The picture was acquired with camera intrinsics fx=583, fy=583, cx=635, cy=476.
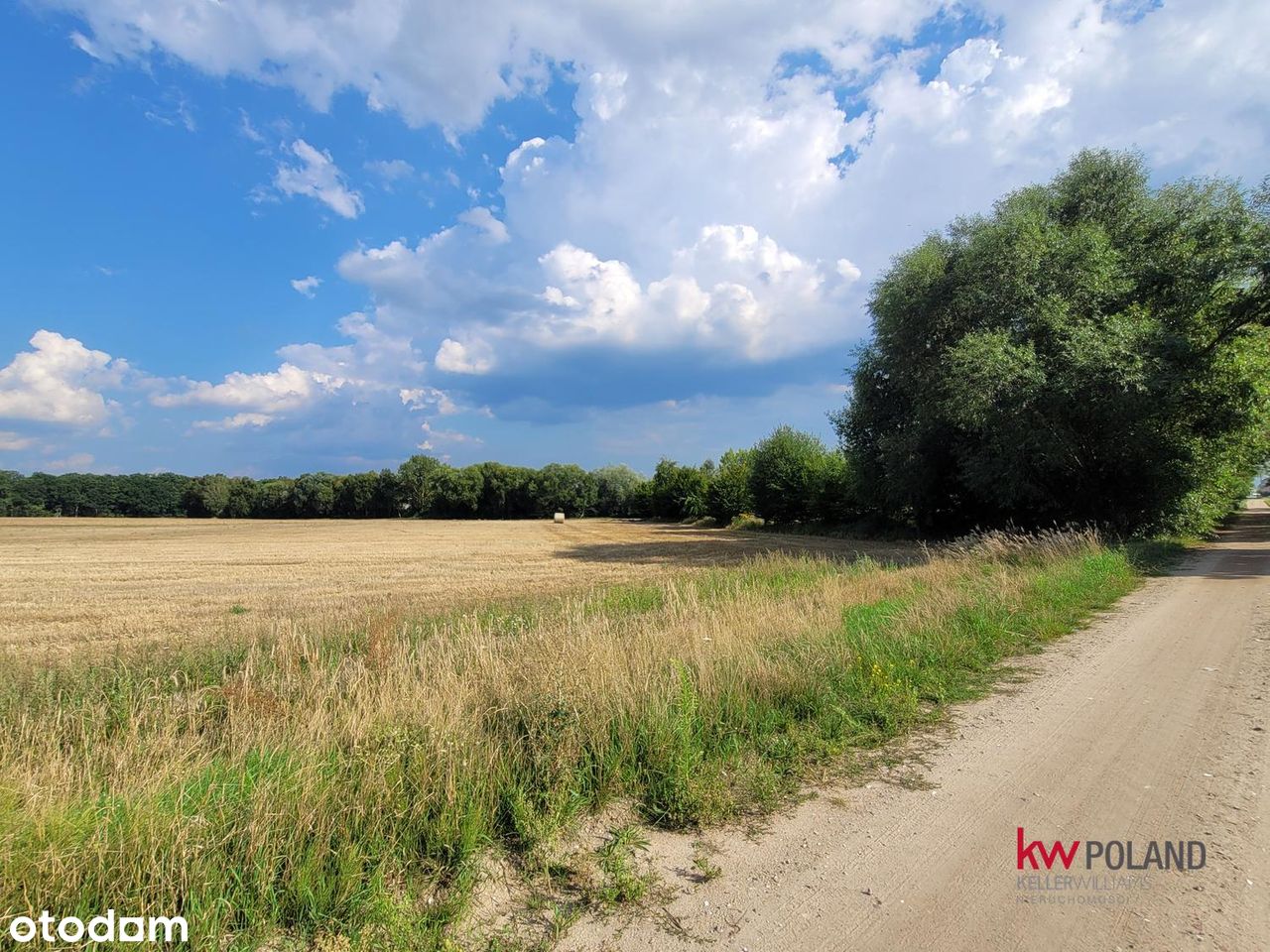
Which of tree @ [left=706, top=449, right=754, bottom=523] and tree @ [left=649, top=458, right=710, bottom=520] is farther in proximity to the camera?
tree @ [left=649, top=458, right=710, bottom=520]

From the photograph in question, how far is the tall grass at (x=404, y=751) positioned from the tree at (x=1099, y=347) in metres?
15.9

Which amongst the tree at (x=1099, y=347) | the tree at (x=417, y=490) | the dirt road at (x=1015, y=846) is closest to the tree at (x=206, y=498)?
the tree at (x=417, y=490)

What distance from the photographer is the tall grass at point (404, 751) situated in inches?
112

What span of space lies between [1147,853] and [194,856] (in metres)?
5.16

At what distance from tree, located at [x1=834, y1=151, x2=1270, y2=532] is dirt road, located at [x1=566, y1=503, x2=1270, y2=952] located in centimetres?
1736

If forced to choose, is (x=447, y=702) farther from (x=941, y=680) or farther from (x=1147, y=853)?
(x=941, y=680)

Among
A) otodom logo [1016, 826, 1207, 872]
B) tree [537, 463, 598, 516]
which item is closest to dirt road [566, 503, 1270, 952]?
otodom logo [1016, 826, 1207, 872]

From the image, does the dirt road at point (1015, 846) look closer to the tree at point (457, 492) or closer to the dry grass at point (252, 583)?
the dry grass at point (252, 583)

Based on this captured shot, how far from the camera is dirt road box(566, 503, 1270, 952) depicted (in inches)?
109

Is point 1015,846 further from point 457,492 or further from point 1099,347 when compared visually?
point 457,492

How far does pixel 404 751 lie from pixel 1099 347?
23255mm

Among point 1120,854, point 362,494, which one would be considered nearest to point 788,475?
point 1120,854

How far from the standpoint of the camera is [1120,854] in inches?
132

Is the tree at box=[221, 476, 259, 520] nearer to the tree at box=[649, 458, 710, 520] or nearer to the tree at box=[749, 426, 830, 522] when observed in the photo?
A: the tree at box=[649, 458, 710, 520]
